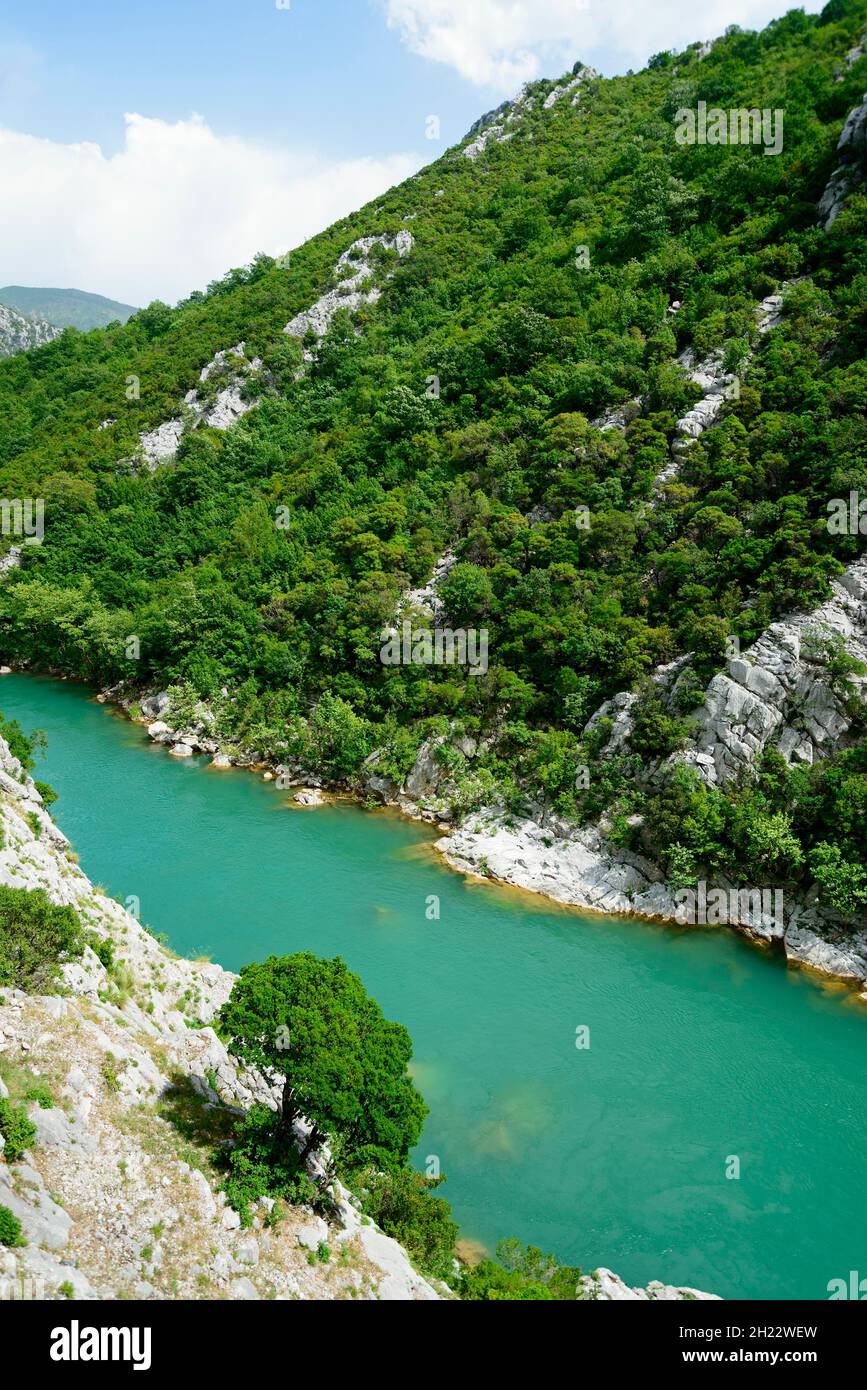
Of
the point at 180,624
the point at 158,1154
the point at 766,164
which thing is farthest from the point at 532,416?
the point at 158,1154

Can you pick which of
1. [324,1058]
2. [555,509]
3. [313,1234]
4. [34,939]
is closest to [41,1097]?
[34,939]

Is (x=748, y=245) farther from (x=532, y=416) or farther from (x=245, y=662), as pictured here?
(x=245, y=662)

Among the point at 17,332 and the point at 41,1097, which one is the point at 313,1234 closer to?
the point at 41,1097

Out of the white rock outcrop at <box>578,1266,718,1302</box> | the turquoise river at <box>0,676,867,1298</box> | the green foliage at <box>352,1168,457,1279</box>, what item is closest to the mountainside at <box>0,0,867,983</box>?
the turquoise river at <box>0,676,867,1298</box>

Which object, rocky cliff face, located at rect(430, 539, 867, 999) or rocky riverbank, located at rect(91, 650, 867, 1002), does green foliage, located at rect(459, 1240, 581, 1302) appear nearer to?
rocky riverbank, located at rect(91, 650, 867, 1002)

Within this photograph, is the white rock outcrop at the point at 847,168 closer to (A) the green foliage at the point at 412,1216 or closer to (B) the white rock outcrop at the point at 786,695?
(B) the white rock outcrop at the point at 786,695

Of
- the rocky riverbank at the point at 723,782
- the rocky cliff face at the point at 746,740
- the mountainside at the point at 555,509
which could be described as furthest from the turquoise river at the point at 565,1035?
the mountainside at the point at 555,509

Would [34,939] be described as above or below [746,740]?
below
